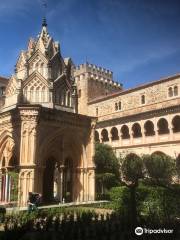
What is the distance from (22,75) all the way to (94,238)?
15.7 metres

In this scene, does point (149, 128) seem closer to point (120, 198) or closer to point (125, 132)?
point (125, 132)

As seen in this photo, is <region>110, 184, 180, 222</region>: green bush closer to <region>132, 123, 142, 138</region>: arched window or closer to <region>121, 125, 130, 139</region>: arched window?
<region>132, 123, 142, 138</region>: arched window

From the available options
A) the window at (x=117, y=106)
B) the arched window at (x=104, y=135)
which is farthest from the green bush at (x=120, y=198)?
the window at (x=117, y=106)

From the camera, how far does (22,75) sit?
2319 centimetres

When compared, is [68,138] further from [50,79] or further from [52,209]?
[52,209]

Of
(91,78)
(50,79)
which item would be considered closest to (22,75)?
(50,79)

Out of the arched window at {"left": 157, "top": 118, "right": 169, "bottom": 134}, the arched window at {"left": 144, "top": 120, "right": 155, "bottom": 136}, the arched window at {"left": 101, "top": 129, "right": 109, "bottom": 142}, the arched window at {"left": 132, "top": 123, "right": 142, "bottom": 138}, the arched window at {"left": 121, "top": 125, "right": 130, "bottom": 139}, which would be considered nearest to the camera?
the arched window at {"left": 157, "top": 118, "right": 169, "bottom": 134}

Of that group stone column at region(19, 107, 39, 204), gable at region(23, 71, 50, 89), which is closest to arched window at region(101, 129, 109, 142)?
gable at region(23, 71, 50, 89)

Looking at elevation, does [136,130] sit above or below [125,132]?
above

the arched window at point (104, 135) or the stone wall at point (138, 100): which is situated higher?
the stone wall at point (138, 100)

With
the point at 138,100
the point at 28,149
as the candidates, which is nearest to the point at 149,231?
the point at 28,149

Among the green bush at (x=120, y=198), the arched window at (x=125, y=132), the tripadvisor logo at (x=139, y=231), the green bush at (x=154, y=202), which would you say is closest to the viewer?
the tripadvisor logo at (x=139, y=231)

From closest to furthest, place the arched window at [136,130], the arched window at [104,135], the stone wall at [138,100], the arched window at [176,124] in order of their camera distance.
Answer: the arched window at [176,124]
the stone wall at [138,100]
the arched window at [136,130]
the arched window at [104,135]

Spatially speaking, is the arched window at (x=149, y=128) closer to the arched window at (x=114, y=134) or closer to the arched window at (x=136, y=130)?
the arched window at (x=136, y=130)
